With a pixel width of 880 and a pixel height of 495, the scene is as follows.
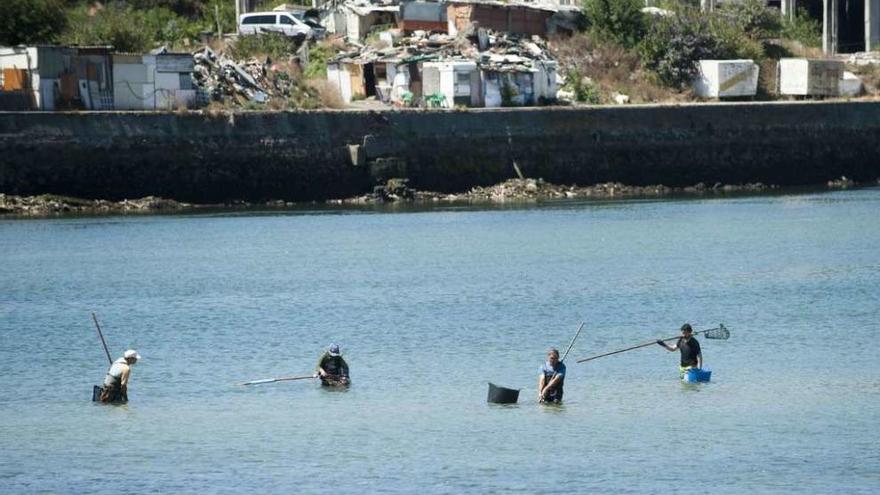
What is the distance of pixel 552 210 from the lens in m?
54.9

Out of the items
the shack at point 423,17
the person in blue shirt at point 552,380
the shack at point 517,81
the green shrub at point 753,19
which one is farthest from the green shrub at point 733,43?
the person in blue shirt at point 552,380

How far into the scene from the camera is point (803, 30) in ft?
253

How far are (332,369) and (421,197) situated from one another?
1176 inches

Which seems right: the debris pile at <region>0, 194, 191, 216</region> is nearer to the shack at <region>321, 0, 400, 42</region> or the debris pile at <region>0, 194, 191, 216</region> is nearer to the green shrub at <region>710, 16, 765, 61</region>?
the shack at <region>321, 0, 400, 42</region>

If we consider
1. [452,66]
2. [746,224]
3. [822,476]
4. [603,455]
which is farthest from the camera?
[452,66]

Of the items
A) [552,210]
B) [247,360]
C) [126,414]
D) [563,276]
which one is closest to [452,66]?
[552,210]

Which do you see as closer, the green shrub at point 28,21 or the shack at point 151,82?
the shack at point 151,82

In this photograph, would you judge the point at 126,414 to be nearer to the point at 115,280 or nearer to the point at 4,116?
the point at 115,280

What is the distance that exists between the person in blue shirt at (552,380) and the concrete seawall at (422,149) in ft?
97.0

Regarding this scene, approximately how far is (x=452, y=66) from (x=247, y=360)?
2997 cm

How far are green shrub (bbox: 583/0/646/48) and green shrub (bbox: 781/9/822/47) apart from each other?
8909 mm

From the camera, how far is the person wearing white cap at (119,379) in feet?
87.2

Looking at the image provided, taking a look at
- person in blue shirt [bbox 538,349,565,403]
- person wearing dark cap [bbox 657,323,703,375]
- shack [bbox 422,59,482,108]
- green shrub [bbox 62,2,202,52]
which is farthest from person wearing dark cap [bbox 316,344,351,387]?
green shrub [bbox 62,2,202,52]

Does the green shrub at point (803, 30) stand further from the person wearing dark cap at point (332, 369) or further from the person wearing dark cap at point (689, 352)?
the person wearing dark cap at point (332, 369)
